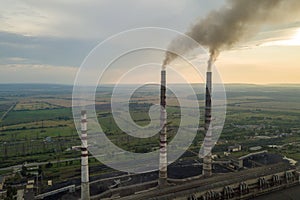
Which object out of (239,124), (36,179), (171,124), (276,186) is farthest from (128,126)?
(276,186)

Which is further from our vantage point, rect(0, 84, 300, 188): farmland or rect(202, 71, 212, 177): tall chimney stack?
rect(0, 84, 300, 188): farmland

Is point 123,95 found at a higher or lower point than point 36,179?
higher

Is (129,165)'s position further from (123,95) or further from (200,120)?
(123,95)

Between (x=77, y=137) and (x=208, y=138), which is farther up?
(x=208, y=138)

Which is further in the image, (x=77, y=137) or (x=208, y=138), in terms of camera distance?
(x=77, y=137)

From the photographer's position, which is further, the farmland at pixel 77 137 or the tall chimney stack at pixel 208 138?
the farmland at pixel 77 137

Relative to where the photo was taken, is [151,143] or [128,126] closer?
[151,143]

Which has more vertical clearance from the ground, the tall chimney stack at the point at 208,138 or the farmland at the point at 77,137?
the tall chimney stack at the point at 208,138

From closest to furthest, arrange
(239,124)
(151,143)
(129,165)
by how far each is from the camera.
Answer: (129,165) < (151,143) < (239,124)

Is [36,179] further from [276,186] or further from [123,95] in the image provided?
[123,95]

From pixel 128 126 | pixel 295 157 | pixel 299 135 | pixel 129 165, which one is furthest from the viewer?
pixel 128 126

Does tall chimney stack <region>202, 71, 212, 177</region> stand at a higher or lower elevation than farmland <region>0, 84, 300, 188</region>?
higher
